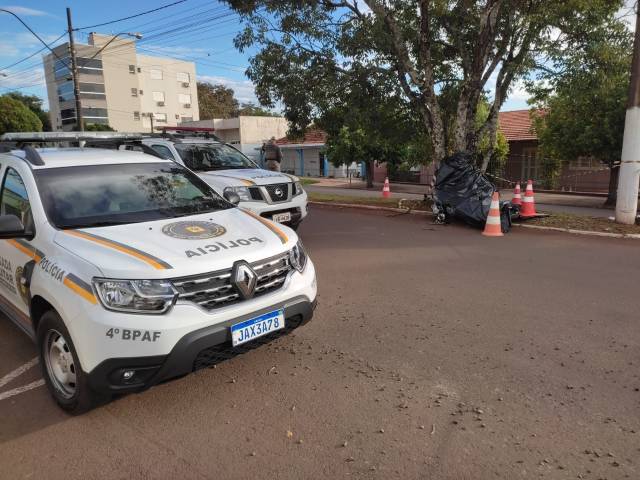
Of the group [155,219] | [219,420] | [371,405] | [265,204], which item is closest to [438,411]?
[371,405]

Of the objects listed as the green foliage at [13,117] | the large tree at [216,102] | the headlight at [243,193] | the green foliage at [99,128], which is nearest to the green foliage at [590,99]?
the headlight at [243,193]

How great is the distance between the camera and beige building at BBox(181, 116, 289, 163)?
46562mm

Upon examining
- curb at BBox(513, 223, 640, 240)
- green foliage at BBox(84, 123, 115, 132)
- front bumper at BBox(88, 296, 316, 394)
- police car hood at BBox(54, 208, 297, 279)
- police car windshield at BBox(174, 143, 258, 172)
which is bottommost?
curb at BBox(513, 223, 640, 240)

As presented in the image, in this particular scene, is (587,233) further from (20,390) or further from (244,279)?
(20,390)

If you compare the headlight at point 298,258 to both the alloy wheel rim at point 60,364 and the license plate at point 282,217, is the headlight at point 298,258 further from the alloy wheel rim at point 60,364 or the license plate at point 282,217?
the license plate at point 282,217

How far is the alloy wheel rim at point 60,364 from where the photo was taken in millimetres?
3088

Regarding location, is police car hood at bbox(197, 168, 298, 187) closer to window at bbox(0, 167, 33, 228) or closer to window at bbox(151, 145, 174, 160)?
window at bbox(151, 145, 174, 160)

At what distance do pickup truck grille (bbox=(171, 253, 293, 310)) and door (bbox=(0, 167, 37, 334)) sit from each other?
3.78 feet

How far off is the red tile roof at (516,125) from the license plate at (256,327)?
24.2 m

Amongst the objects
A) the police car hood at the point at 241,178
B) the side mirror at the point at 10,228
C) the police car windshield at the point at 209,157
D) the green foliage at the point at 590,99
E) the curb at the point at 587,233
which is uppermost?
the green foliage at the point at 590,99

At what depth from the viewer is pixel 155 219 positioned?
3686 mm

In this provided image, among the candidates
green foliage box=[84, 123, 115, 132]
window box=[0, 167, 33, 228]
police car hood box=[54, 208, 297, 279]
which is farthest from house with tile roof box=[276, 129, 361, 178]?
police car hood box=[54, 208, 297, 279]

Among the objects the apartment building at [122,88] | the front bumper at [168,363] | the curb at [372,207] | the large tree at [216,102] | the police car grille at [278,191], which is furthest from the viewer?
the large tree at [216,102]

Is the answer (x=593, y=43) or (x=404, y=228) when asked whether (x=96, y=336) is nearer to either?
(x=404, y=228)
